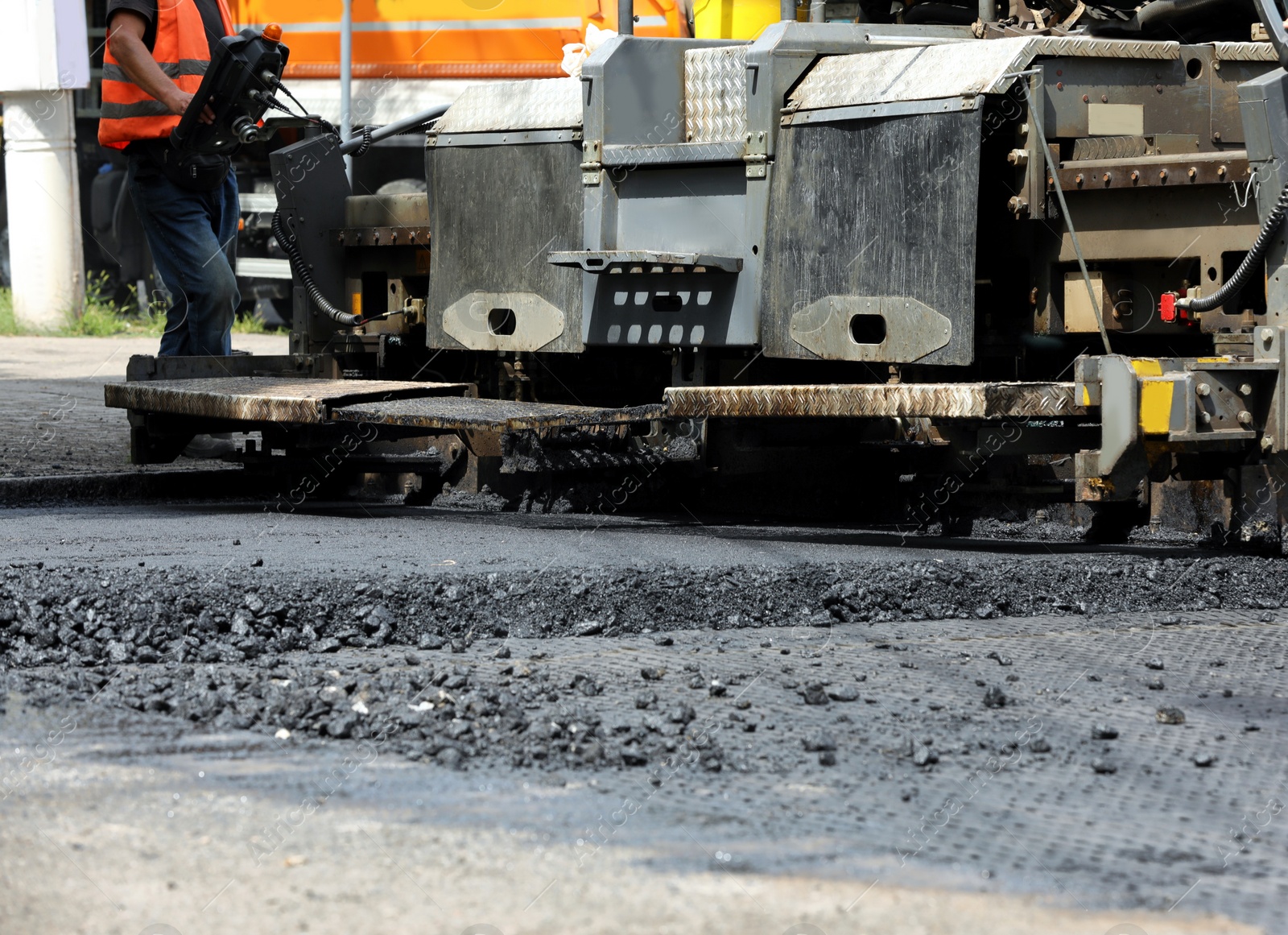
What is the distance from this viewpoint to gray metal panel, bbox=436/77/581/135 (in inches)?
245

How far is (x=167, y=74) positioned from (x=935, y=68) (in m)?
3.28

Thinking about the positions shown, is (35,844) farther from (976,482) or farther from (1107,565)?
(976,482)

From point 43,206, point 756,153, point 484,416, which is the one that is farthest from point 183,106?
point 43,206

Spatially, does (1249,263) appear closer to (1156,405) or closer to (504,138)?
(1156,405)

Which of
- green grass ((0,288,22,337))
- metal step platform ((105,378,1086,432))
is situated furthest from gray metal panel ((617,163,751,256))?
green grass ((0,288,22,337))

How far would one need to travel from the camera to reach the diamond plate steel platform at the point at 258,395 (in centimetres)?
589

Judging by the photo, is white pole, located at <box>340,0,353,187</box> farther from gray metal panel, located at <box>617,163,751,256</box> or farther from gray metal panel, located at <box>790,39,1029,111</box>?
gray metal panel, located at <box>790,39,1029,111</box>

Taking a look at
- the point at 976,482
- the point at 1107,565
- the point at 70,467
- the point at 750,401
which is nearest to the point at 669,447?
the point at 750,401

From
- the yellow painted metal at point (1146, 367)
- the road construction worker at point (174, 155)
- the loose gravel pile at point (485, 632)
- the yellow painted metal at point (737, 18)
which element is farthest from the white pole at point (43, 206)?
the yellow painted metal at point (1146, 367)

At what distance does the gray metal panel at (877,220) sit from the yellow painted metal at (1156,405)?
2.20 ft

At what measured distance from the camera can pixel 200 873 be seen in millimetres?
2418

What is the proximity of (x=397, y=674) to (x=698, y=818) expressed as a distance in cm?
108

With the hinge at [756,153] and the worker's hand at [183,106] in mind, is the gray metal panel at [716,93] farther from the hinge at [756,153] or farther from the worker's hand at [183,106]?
the worker's hand at [183,106]

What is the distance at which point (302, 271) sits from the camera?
23.7 ft
